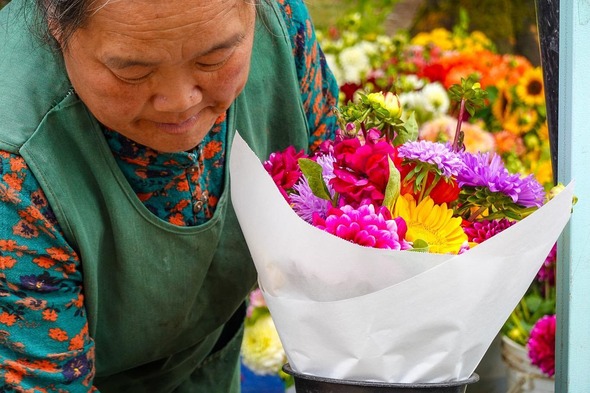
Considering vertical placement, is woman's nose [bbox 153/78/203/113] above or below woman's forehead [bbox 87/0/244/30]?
below

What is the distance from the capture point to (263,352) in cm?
269

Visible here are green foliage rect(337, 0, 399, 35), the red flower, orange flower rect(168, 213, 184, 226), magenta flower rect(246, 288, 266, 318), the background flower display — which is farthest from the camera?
green foliage rect(337, 0, 399, 35)

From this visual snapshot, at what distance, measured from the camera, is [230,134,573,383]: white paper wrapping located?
1.23 metres

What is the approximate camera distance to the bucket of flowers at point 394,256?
124 cm

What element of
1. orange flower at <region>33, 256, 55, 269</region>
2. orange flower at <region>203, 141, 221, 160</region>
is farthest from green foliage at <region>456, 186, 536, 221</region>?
orange flower at <region>33, 256, 55, 269</region>

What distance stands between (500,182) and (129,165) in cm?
61

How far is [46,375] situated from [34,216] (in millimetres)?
237

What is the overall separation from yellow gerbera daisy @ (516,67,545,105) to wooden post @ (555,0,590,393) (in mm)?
1864

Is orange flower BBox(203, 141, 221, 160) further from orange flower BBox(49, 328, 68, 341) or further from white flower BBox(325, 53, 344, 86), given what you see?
white flower BBox(325, 53, 344, 86)

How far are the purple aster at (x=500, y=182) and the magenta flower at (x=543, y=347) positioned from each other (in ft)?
2.94

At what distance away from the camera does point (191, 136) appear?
4.67ft

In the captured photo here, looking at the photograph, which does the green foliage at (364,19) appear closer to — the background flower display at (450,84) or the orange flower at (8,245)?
the background flower display at (450,84)

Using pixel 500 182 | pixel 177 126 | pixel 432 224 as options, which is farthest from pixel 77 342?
pixel 500 182

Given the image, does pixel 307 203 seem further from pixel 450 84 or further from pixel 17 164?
pixel 450 84
